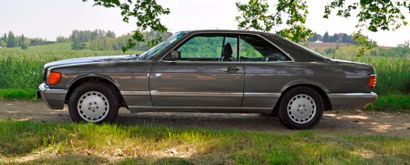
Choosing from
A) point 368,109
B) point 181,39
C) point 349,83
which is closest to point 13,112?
point 181,39

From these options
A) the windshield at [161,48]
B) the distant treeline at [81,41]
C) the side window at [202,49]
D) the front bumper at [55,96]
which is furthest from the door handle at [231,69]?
the distant treeline at [81,41]

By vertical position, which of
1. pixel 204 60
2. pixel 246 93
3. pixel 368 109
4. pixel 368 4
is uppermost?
pixel 368 4

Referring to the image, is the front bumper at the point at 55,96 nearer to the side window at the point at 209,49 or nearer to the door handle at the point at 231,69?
the side window at the point at 209,49

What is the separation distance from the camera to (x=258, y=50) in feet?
26.1

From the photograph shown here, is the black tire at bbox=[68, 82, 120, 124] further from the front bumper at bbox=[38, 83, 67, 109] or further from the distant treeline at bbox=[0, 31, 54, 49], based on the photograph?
the distant treeline at bbox=[0, 31, 54, 49]

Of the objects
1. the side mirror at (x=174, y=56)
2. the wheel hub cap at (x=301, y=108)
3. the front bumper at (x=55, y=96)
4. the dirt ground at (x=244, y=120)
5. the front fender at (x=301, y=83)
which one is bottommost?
the dirt ground at (x=244, y=120)

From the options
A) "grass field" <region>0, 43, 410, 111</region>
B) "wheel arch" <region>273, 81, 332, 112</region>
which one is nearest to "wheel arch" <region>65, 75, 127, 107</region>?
"wheel arch" <region>273, 81, 332, 112</region>

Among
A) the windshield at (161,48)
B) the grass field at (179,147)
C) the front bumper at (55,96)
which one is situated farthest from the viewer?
the windshield at (161,48)

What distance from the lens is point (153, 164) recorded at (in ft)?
17.2

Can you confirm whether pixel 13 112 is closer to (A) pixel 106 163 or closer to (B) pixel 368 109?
(A) pixel 106 163

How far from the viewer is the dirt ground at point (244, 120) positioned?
8.17 m

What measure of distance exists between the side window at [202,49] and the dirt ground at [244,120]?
1.15m

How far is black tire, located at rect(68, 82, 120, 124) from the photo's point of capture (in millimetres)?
7633

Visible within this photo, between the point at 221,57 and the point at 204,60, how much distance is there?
277 mm
